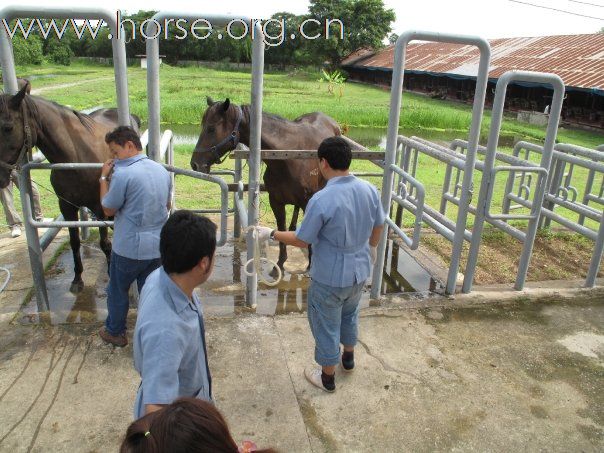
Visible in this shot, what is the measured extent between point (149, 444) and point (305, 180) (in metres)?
3.71

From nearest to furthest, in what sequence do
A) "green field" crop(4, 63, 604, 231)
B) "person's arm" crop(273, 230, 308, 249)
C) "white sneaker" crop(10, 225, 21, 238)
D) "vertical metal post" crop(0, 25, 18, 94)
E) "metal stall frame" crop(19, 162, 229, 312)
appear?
1. "person's arm" crop(273, 230, 308, 249)
2. "vertical metal post" crop(0, 25, 18, 94)
3. "metal stall frame" crop(19, 162, 229, 312)
4. "white sneaker" crop(10, 225, 21, 238)
5. "green field" crop(4, 63, 604, 231)

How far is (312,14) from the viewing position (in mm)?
45344

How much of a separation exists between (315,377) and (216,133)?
7.30 feet

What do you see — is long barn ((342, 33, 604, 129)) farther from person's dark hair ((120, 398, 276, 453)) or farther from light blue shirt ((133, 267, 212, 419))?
person's dark hair ((120, 398, 276, 453))

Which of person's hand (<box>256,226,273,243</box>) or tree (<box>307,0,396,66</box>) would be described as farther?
tree (<box>307,0,396,66</box>)

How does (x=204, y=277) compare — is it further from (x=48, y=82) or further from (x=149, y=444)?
(x=48, y=82)

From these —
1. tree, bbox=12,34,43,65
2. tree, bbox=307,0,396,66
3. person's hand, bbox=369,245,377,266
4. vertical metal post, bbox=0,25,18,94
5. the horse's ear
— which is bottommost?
person's hand, bbox=369,245,377,266

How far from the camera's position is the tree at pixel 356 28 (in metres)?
41.0

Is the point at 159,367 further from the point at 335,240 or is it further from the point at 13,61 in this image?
the point at 13,61

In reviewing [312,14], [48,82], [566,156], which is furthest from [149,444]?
[312,14]

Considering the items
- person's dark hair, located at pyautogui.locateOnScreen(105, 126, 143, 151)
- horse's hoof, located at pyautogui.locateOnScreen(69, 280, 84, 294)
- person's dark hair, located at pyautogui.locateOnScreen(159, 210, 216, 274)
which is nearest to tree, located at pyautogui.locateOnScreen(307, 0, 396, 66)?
horse's hoof, located at pyautogui.locateOnScreen(69, 280, 84, 294)

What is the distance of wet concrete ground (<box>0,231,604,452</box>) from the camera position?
2.52 metres

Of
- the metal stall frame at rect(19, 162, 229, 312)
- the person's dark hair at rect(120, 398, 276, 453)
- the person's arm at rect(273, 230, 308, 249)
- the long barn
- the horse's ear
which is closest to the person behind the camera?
the person's dark hair at rect(120, 398, 276, 453)

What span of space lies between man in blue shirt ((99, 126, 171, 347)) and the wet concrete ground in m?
0.56
